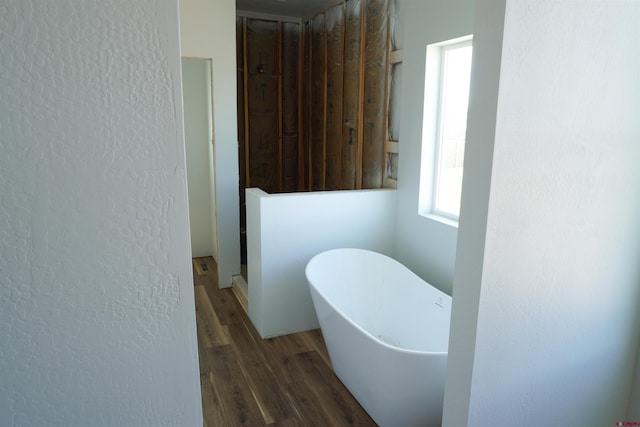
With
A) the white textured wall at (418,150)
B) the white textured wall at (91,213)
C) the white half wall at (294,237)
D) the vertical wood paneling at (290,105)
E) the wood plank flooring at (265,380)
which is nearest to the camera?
the white textured wall at (91,213)

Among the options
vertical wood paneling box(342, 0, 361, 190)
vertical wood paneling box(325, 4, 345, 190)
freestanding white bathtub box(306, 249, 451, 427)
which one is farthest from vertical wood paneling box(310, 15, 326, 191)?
freestanding white bathtub box(306, 249, 451, 427)

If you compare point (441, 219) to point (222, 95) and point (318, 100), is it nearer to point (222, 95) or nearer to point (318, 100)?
point (222, 95)

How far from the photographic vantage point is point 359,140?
4.06 metres

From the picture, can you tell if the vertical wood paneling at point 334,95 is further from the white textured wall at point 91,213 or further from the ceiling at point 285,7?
the white textured wall at point 91,213

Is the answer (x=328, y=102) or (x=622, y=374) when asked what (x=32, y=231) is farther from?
(x=328, y=102)

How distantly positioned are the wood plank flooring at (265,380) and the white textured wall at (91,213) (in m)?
1.62

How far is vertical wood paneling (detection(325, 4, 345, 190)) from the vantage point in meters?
4.45

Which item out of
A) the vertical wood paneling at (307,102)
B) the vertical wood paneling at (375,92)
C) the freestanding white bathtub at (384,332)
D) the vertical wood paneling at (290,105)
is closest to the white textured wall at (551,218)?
the freestanding white bathtub at (384,332)

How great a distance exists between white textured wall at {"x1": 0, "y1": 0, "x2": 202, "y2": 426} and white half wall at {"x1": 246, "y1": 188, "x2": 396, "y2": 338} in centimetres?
223

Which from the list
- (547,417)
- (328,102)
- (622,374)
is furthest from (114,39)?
(328,102)

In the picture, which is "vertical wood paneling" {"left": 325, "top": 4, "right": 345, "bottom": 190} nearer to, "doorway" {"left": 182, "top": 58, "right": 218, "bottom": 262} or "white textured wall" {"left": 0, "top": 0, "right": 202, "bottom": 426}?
"doorway" {"left": 182, "top": 58, "right": 218, "bottom": 262}

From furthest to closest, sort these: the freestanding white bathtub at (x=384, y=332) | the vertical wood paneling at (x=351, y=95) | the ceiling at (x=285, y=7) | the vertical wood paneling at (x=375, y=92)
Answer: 1. the ceiling at (x=285, y=7)
2. the vertical wood paneling at (x=351, y=95)
3. the vertical wood paneling at (x=375, y=92)
4. the freestanding white bathtub at (x=384, y=332)

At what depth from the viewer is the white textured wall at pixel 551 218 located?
4.57 ft

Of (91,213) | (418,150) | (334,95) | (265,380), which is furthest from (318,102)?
(91,213)
